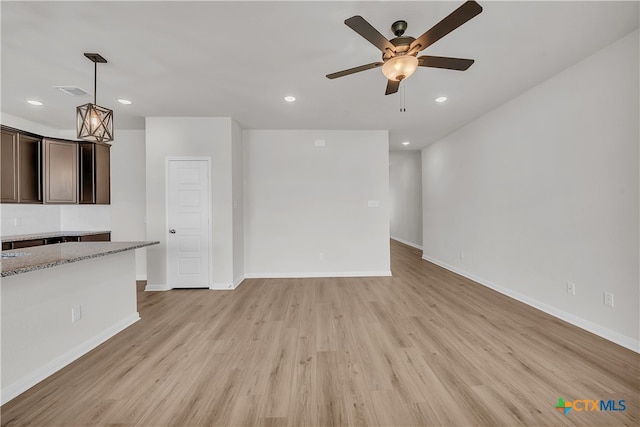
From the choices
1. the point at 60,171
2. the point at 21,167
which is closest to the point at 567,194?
the point at 60,171

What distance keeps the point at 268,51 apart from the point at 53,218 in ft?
16.8

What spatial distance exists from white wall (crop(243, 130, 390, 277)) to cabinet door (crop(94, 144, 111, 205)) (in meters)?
2.48

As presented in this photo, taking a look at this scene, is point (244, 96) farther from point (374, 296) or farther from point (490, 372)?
→ point (490, 372)

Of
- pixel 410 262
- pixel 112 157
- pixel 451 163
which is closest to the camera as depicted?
pixel 112 157

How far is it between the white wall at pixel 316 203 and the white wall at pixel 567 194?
1.70 metres

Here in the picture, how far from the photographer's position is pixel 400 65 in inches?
75.5

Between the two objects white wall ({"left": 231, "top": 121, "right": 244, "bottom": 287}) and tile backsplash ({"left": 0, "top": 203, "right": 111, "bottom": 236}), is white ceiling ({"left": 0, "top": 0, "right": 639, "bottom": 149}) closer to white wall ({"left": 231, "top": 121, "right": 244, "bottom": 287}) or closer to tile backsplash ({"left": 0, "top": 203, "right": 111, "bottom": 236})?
white wall ({"left": 231, "top": 121, "right": 244, "bottom": 287})

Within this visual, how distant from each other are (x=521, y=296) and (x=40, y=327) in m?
5.09

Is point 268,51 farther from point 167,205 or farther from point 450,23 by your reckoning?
point 167,205

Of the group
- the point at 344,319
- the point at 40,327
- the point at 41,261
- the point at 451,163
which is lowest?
the point at 344,319

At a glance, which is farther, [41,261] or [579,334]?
[579,334]

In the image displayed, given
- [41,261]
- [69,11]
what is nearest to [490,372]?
[41,261]

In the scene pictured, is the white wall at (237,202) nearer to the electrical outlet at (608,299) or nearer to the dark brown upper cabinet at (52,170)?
the dark brown upper cabinet at (52,170)

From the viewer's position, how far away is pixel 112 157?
4.70 metres
